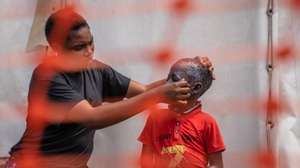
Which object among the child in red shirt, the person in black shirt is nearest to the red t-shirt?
the child in red shirt

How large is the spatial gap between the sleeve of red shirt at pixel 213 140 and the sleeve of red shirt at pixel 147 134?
129 millimetres

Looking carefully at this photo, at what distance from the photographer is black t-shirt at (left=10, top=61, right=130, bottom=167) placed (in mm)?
1376

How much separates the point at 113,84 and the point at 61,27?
19 centimetres

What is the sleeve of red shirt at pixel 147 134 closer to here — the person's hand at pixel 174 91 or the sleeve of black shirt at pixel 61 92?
the sleeve of black shirt at pixel 61 92

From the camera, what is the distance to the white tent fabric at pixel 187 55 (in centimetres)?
158

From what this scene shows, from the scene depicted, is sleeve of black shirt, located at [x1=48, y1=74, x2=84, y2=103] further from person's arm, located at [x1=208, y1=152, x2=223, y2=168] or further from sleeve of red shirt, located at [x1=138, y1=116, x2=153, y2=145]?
person's arm, located at [x1=208, y1=152, x2=223, y2=168]

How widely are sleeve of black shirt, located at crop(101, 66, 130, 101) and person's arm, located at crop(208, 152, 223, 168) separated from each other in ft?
0.82

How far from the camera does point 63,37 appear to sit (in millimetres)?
1416

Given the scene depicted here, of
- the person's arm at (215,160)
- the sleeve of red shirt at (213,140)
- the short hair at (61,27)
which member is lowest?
the person's arm at (215,160)

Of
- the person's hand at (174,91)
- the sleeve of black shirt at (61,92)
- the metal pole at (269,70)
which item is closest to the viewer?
the person's hand at (174,91)

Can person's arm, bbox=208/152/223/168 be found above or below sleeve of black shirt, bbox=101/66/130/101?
below

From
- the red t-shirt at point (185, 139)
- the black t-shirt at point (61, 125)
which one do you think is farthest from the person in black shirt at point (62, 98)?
the red t-shirt at point (185, 139)

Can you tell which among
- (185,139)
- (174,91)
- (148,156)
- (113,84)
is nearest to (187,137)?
(185,139)

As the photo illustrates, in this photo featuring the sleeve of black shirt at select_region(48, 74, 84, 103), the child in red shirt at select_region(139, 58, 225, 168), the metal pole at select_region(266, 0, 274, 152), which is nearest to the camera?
the sleeve of black shirt at select_region(48, 74, 84, 103)
